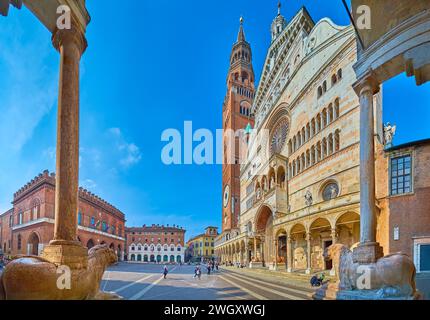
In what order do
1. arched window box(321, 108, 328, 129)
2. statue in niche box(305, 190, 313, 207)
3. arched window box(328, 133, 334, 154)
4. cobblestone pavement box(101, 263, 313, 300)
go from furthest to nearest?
statue in niche box(305, 190, 313, 207) → arched window box(321, 108, 328, 129) → arched window box(328, 133, 334, 154) → cobblestone pavement box(101, 263, 313, 300)

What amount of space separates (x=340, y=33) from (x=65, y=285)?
28.0 m

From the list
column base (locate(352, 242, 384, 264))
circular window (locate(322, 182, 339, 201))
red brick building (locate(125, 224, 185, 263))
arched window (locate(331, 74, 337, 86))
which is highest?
arched window (locate(331, 74, 337, 86))

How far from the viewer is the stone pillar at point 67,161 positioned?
586cm

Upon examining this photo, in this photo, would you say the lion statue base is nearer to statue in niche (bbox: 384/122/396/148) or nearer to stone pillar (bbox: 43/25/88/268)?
stone pillar (bbox: 43/25/88/268)

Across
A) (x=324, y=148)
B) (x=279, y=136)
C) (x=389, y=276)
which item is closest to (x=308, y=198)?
(x=324, y=148)

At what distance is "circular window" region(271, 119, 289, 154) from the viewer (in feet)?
118

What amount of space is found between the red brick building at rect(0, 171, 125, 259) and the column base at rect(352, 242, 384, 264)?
2242 centimetres

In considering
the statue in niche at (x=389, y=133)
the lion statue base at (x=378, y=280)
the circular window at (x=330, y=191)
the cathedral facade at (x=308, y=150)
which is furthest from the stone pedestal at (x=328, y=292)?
the circular window at (x=330, y=191)

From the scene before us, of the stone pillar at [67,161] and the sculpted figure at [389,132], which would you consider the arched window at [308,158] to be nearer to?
the sculpted figure at [389,132]

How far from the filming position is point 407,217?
15.9m

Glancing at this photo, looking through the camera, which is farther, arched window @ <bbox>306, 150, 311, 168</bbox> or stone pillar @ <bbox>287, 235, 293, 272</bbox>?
Result: arched window @ <bbox>306, 150, 311, 168</bbox>

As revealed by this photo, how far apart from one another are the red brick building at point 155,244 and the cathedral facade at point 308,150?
55.3 meters

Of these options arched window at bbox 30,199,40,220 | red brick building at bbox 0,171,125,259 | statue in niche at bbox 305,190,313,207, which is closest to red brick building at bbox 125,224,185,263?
red brick building at bbox 0,171,125,259

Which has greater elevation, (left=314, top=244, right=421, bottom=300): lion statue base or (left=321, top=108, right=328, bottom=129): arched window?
(left=321, top=108, right=328, bottom=129): arched window
